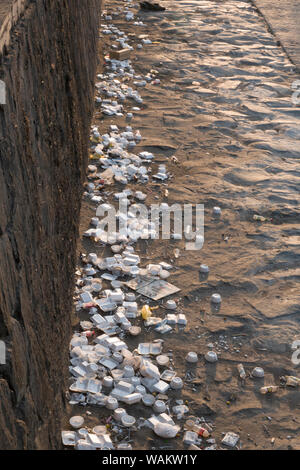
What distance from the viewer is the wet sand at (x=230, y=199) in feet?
11.7

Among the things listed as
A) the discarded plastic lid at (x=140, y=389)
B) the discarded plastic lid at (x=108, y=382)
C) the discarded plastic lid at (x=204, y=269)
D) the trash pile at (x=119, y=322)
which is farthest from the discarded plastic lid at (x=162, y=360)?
the discarded plastic lid at (x=204, y=269)

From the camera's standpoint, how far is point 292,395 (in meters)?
3.59

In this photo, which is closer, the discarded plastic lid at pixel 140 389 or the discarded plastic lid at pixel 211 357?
the discarded plastic lid at pixel 140 389

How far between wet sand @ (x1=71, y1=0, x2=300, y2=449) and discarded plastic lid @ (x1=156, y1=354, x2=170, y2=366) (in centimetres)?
6

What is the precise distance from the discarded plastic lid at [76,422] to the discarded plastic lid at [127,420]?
8.5 inches

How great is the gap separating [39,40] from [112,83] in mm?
4492

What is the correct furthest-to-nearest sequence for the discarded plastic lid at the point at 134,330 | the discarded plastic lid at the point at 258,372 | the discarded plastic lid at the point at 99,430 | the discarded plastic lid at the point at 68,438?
1. the discarded plastic lid at the point at 134,330
2. the discarded plastic lid at the point at 258,372
3. the discarded plastic lid at the point at 99,430
4. the discarded plastic lid at the point at 68,438

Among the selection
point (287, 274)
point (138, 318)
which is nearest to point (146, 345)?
point (138, 318)

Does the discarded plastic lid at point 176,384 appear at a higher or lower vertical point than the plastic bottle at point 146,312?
lower

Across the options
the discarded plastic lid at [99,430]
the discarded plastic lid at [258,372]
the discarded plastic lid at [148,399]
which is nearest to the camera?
the discarded plastic lid at [99,430]

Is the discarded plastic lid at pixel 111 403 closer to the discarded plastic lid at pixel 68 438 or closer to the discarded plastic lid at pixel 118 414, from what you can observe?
the discarded plastic lid at pixel 118 414

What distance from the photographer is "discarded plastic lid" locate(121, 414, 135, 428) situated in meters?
3.28

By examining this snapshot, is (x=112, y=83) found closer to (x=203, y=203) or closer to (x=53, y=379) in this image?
(x=203, y=203)

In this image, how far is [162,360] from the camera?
3715 mm
